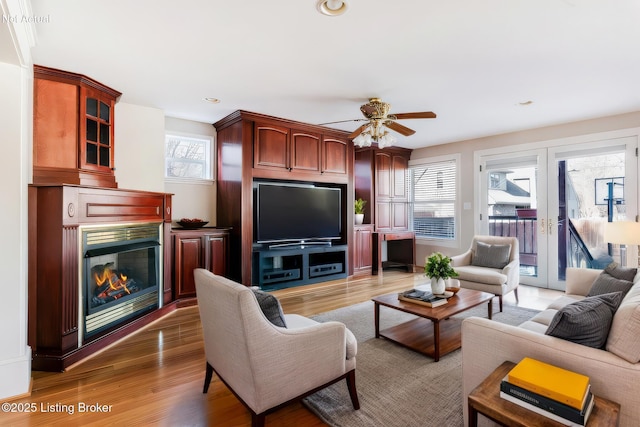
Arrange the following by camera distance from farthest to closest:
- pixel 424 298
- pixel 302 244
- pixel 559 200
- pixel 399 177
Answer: pixel 399 177 < pixel 302 244 < pixel 559 200 < pixel 424 298

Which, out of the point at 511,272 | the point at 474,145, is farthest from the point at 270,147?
the point at 474,145

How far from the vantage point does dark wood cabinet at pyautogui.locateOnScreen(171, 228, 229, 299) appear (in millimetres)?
3883

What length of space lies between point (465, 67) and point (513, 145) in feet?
9.61

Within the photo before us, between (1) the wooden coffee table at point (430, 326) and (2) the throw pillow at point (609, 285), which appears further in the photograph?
(1) the wooden coffee table at point (430, 326)

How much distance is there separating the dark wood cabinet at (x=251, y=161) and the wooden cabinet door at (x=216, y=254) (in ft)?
0.56

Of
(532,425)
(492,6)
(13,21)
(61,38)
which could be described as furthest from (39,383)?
(492,6)

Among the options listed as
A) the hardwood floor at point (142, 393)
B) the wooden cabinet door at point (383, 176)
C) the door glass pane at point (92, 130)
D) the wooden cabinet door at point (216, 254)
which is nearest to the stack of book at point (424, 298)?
the hardwood floor at point (142, 393)

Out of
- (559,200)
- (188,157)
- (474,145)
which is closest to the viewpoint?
(188,157)

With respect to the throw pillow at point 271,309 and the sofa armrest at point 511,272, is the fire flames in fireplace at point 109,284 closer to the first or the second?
the throw pillow at point 271,309

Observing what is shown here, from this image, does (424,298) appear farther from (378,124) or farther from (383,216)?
(383,216)

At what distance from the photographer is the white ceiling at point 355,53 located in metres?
2.08

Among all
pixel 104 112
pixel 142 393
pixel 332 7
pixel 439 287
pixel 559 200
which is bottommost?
pixel 142 393

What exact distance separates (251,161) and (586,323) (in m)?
3.78

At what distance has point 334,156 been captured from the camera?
5.23 metres
